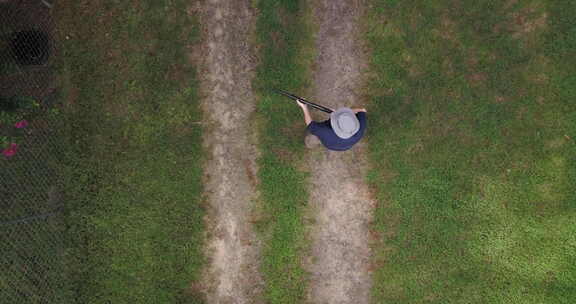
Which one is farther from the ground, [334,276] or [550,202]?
[550,202]

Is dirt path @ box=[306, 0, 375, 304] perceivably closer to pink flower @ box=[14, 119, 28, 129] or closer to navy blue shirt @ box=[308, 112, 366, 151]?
navy blue shirt @ box=[308, 112, 366, 151]

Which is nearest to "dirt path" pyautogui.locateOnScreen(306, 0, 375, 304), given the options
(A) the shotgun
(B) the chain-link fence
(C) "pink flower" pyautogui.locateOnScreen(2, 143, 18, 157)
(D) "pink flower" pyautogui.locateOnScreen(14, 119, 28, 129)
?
(A) the shotgun

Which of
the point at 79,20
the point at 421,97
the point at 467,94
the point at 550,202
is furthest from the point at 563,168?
the point at 79,20

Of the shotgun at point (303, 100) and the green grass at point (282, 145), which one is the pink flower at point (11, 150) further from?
the shotgun at point (303, 100)

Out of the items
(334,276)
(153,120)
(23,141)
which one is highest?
(153,120)

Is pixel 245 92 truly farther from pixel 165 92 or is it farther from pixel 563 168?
pixel 563 168
